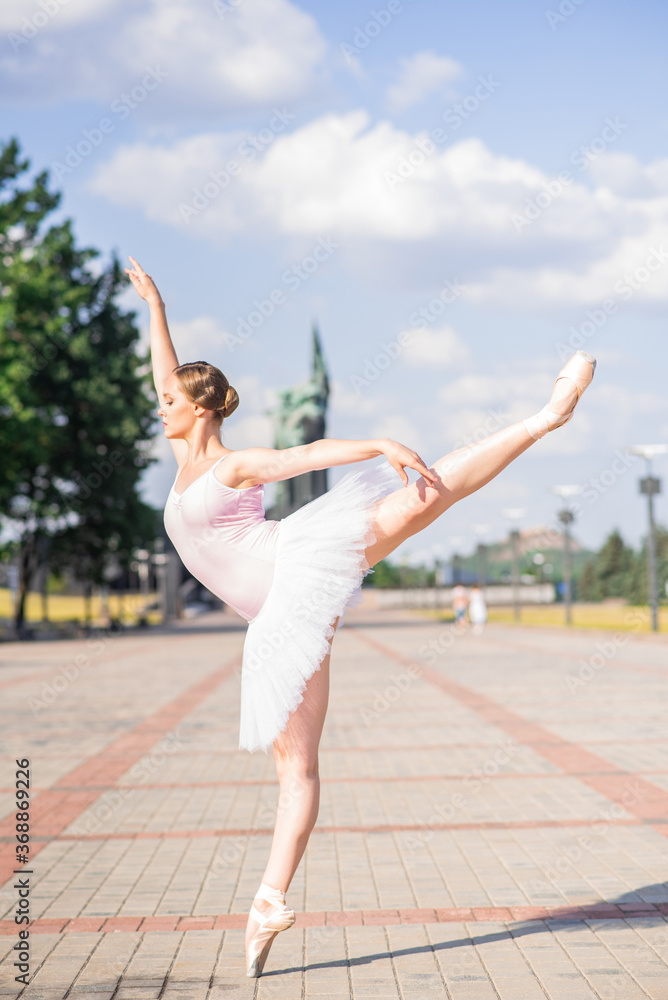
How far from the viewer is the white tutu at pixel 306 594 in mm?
3725

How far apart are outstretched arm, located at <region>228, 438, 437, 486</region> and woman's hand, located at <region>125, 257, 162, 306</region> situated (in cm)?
100

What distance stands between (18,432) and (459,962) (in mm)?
31306

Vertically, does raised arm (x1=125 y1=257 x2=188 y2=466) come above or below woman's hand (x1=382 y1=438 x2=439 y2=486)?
above

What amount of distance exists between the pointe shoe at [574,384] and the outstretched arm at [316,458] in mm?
375

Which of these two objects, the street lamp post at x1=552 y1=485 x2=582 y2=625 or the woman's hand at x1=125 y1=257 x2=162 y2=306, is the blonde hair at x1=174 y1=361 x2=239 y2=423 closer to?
the woman's hand at x1=125 y1=257 x2=162 y2=306

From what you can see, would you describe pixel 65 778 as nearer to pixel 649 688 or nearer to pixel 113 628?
pixel 649 688

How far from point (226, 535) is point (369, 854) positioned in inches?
113

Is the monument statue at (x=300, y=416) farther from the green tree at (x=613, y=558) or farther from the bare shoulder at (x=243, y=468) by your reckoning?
the green tree at (x=613, y=558)

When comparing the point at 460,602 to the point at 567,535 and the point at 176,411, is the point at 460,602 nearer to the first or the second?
the point at 567,535

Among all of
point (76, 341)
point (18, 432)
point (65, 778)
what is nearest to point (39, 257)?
point (76, 341)

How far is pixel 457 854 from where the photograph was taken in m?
5.79


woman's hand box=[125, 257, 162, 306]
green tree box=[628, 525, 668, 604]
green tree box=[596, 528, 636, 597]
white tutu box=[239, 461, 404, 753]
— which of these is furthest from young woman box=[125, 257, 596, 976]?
green tree box=[596, 528, 636, 597]

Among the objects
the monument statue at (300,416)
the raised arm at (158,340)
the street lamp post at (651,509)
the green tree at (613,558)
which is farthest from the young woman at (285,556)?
the green tree at (613,558)

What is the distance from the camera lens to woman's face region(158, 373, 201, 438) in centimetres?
392
